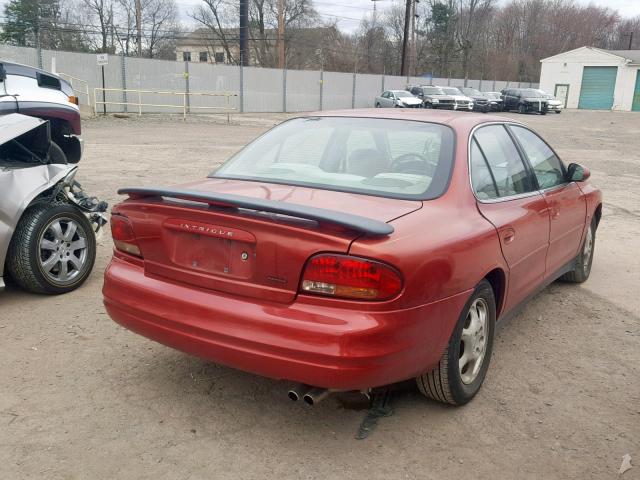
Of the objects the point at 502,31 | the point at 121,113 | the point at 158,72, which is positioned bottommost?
the point at 121,113

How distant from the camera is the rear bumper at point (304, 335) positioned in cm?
248

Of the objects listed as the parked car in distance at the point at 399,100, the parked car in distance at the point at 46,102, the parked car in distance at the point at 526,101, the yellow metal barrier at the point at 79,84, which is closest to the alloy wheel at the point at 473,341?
the parked car in distance at the point at 46,102

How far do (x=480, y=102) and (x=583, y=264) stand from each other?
122ft

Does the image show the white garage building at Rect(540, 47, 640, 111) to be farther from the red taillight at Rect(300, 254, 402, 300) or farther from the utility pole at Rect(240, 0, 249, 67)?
the red taillight at Rect(300, 254, 402, 300)

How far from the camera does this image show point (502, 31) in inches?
3354

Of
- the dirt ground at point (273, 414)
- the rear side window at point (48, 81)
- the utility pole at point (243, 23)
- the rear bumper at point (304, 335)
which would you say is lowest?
the dirt ground at point (273, 414)

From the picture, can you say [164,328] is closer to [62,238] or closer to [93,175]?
[62,238]

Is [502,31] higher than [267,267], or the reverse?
[502,31]

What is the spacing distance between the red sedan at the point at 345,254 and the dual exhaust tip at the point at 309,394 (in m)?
0.14

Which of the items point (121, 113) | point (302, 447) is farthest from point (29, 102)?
point (121, 113)

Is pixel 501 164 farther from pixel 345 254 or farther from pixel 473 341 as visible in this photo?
pixel 345 254

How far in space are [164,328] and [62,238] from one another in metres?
2.20

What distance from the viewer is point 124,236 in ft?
10.3

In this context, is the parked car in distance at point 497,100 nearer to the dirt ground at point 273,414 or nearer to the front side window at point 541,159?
the front side window at point 541,159
